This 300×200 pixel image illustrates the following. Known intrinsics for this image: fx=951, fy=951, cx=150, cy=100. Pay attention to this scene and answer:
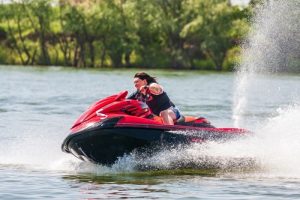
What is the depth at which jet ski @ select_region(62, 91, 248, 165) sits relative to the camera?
43.8 ft

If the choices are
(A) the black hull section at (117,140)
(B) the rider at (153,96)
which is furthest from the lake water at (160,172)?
(B) the rider at (153,96)

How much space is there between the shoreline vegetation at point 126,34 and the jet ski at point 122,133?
5555 cm

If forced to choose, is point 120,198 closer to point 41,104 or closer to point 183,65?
point 41,104

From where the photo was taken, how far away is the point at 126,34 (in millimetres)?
73750

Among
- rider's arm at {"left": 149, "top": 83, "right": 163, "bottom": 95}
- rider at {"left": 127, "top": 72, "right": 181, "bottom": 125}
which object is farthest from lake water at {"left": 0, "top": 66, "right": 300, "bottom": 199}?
rider's arm at {"left": 149, "top": 83, "right": 163, "bottom": 95}

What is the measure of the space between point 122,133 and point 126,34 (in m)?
60.6

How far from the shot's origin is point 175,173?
1384cm

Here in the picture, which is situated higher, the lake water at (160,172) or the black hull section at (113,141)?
the black hull section at (113,141)

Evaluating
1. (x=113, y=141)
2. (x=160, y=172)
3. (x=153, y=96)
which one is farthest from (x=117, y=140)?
(x=153, y=96)

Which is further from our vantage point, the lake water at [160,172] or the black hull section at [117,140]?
the black hull section at [117,140]

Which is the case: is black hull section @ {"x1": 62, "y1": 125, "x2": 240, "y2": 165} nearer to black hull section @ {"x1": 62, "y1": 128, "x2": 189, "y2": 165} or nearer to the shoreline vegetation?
black hull section @ {"x1": 62, "y1": 128, "x2": 189, "y2": 165}

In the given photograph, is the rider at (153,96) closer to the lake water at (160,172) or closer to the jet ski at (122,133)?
the jet ski at (122,133)

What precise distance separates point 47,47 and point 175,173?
2533 inches

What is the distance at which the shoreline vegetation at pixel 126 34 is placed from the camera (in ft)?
232
